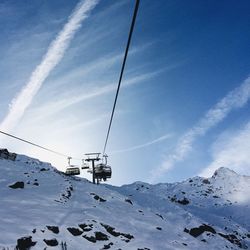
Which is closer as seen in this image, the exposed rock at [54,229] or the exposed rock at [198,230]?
the exposed rock at [54,229]

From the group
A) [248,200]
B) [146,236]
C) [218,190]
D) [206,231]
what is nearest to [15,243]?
[146,236]

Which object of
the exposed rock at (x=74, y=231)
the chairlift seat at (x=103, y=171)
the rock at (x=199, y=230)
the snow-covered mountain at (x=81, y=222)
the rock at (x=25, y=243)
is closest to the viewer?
the rock at (x=25, y=243)

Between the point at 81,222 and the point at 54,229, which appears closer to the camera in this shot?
the point at 54,229

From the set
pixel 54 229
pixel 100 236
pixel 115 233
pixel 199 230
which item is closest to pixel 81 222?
pixel 100 236

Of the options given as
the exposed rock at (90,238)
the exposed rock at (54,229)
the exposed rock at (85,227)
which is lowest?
the exposed rock at (90,238)

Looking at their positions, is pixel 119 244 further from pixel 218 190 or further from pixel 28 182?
pixel 218 190

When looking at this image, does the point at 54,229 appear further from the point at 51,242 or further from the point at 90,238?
the point at 90,238

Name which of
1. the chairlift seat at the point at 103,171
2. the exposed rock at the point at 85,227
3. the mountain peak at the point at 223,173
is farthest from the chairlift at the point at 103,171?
the mountain peak at the point at 223,173

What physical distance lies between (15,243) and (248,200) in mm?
99825

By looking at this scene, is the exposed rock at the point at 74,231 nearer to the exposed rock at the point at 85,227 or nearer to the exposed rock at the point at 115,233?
the exposed rock at the point at 85,227

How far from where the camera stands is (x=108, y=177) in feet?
130

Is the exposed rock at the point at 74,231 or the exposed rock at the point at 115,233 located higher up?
the exposed rock at the point at 115,233

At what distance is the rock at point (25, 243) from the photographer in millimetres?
15781

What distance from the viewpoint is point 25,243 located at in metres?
16.2
